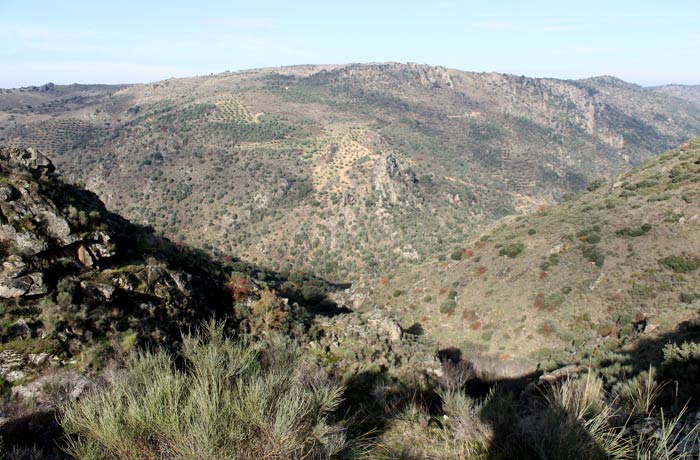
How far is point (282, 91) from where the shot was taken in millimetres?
107125

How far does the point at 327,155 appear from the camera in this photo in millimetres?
69125

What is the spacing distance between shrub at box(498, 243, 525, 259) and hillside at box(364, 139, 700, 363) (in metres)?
0.08

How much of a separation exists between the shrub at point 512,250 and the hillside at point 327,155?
1654cm

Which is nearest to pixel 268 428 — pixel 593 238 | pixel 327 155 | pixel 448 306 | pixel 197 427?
pixel 197 427

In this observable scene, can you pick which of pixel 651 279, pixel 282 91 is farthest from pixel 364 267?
pixel 282 91

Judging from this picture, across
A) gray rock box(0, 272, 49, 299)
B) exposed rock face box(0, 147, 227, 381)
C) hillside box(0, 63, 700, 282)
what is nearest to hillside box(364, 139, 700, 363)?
hillside box(0, 63, 700, 282)

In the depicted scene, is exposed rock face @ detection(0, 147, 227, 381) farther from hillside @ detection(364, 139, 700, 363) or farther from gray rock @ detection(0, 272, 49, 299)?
hillside @ detection(364, 139, 700, 363)

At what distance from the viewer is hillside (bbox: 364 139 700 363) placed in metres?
21.3

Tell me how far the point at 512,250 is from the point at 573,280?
21.2 feet

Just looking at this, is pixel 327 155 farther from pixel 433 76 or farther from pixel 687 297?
pixel 433 76

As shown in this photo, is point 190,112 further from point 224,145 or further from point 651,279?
point 651,279

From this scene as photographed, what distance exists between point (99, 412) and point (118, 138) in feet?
293

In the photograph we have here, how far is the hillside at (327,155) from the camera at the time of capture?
54.0m

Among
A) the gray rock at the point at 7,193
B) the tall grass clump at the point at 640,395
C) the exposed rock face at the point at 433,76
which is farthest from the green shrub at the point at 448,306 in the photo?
the exposed rock face at the point at 433,76
